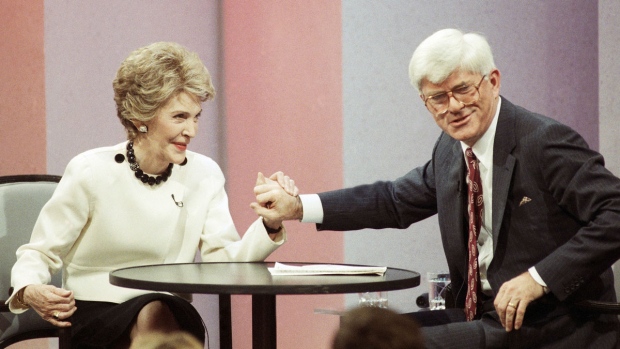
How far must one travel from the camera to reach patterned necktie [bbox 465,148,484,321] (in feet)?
8.73

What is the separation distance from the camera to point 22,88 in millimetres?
4281

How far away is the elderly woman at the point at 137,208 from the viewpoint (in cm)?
286

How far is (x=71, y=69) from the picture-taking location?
438 centimetres

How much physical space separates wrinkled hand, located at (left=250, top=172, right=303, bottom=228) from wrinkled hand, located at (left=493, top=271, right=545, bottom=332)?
0.85 metres

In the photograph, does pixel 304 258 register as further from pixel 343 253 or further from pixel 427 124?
pixel 427 124

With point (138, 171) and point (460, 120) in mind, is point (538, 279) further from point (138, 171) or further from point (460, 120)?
point (138, 171)

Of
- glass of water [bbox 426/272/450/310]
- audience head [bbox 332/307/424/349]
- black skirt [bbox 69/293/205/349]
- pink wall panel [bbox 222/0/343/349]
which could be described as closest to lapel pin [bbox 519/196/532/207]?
black skirt [bbox 69/293/205/349]

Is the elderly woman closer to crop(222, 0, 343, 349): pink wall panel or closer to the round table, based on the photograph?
the round table

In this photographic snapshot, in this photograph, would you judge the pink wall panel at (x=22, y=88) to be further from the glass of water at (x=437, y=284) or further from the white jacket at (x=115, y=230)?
the glass of water at (x=437, y=284)

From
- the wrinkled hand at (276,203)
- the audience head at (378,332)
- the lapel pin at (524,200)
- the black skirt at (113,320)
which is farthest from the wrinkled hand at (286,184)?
the audience head at (378,332)

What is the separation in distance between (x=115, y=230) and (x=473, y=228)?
1.17m

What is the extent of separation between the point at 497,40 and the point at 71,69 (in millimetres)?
2110

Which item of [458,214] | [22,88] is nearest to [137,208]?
[458,214]

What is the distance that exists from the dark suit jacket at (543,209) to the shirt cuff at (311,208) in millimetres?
415
